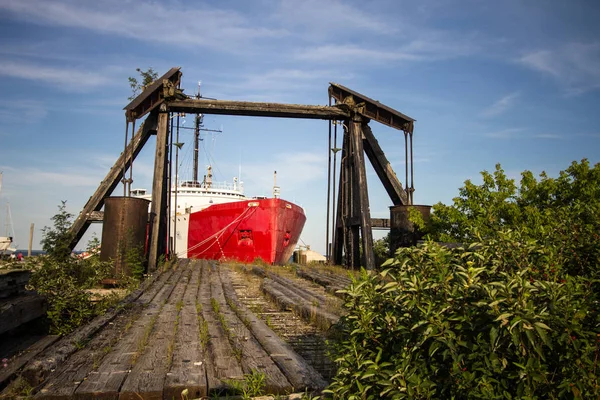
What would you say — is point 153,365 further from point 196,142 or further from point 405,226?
point 196,142

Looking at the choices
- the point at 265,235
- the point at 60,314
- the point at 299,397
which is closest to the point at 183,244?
the point at 265,235

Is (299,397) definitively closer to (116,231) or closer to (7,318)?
(7,318)

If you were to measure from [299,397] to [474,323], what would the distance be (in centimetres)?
168

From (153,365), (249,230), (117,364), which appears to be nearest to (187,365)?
(153,365)

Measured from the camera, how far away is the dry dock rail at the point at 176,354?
361 centimetres

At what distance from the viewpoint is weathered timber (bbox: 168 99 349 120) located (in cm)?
1480

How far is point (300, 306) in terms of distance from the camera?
8.11 m

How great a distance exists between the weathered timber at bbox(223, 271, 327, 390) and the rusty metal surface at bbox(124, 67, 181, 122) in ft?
32.5

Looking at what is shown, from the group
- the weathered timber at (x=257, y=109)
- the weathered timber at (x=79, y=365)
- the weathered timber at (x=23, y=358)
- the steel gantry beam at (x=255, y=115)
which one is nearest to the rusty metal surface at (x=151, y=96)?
the steel gantry beam at (x=255, y=115)

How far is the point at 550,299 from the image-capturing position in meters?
2.37

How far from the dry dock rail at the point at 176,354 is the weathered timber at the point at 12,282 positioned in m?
1.02

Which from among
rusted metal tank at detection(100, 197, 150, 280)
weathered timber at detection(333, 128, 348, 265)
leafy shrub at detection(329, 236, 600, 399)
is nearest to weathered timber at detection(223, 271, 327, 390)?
leafy shrub at detection(329, 236, 600, 399)

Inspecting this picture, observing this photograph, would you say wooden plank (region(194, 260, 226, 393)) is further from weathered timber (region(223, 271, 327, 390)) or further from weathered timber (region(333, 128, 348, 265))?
weathered timber (region(333, 128, 348, 265))

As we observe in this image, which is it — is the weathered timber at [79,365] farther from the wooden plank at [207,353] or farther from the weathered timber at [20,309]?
the wooden plank at [207,353]
